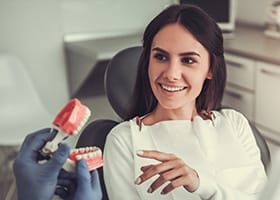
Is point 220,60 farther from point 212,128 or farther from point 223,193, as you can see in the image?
point 223,193

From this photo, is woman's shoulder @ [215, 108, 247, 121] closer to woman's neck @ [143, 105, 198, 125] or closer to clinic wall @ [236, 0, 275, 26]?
woman's neck @ [143, 105, 198, 125]

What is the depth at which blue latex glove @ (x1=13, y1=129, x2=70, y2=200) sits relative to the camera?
0.93 metres

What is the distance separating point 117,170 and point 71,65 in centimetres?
195

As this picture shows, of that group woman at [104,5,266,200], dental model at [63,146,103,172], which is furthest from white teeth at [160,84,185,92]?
dental model at [63,146,103,172]

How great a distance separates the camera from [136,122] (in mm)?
1377

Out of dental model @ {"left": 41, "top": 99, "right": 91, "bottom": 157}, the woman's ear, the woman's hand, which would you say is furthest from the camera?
the woman's ear

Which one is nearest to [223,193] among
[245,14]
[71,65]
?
[71,65]

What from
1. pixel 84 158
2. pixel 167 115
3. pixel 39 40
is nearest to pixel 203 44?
pixel 167 115

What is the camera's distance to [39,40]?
3.09m

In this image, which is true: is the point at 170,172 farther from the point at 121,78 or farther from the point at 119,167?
the point at 121,78

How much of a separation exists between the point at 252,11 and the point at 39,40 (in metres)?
1.39

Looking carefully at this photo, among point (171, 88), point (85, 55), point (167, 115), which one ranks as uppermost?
point (171, 88)

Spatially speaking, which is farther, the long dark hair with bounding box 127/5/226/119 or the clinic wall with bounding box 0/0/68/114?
the clinic wall with bounding box 0/0/68/114

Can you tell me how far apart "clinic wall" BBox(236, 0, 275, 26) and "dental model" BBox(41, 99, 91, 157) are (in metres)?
2.46
